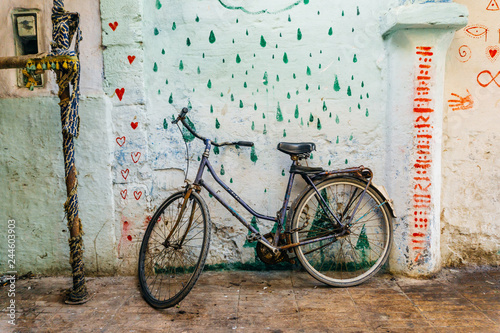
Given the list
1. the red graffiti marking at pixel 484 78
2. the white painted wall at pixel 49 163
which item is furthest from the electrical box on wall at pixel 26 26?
the red graffiti marking at pixel 484 78

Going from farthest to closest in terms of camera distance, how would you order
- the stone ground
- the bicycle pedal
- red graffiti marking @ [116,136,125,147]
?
red graffiti marking @ [116,136,125,147], the bicycle pedal, the stone ground

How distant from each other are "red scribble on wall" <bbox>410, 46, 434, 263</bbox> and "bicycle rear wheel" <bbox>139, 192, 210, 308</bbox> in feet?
6.17

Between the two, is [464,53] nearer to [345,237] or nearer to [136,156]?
[345,237]

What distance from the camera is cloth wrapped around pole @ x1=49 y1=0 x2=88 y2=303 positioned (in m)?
3.02

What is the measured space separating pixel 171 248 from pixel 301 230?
1230 millimetres

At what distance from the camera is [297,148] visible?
11.0 ft

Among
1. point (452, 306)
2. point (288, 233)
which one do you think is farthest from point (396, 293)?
point (288, 233)

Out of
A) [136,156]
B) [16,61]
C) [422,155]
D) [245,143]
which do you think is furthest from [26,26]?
[422,155]

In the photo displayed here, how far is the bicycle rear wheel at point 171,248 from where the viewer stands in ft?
10.7

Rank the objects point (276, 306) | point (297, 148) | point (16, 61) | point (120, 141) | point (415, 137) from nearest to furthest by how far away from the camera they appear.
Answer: point (16, 61) < point (276, 306) < point (297, 148) < point (415, 137) < point (120, 141)

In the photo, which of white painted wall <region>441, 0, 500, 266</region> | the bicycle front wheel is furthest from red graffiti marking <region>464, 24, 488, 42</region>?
the bicycle front wheel

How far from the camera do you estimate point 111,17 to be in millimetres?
3555

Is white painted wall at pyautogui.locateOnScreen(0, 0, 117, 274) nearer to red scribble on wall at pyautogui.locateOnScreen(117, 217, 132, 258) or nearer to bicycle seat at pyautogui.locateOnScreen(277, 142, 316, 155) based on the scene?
red scribble on wall at pyautogui.locateOnScreen(117, 217, 132, 258)

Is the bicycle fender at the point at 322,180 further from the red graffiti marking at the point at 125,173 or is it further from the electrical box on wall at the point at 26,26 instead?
the electrical box on wall at the point at 26,26
